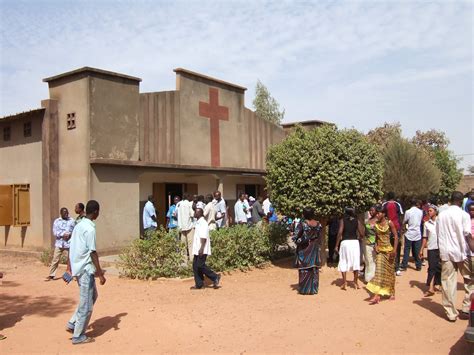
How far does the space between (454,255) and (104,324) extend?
5.11 meters

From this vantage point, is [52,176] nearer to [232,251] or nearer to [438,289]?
[232,251]

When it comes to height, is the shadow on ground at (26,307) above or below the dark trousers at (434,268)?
below

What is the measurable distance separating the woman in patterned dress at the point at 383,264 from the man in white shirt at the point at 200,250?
2.98 m

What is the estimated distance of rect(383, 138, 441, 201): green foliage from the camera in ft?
81.5

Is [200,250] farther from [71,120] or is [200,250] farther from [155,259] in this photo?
[71,120]

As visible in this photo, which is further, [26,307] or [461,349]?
[26,307]

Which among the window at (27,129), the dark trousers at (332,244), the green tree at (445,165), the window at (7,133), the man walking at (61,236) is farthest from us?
the green tree at (445,165)

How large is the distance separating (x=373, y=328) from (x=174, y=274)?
4.75 meters

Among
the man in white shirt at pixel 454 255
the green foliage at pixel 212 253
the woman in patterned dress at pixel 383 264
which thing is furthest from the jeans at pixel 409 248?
the man in white shirt at pixel 454 255

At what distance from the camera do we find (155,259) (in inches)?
386

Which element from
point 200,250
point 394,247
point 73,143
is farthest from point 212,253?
point 73,143

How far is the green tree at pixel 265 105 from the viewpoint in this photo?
40688 mm

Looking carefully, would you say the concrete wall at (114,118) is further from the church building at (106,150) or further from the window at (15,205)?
the window at (15,205)

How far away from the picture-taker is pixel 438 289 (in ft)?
28.0
